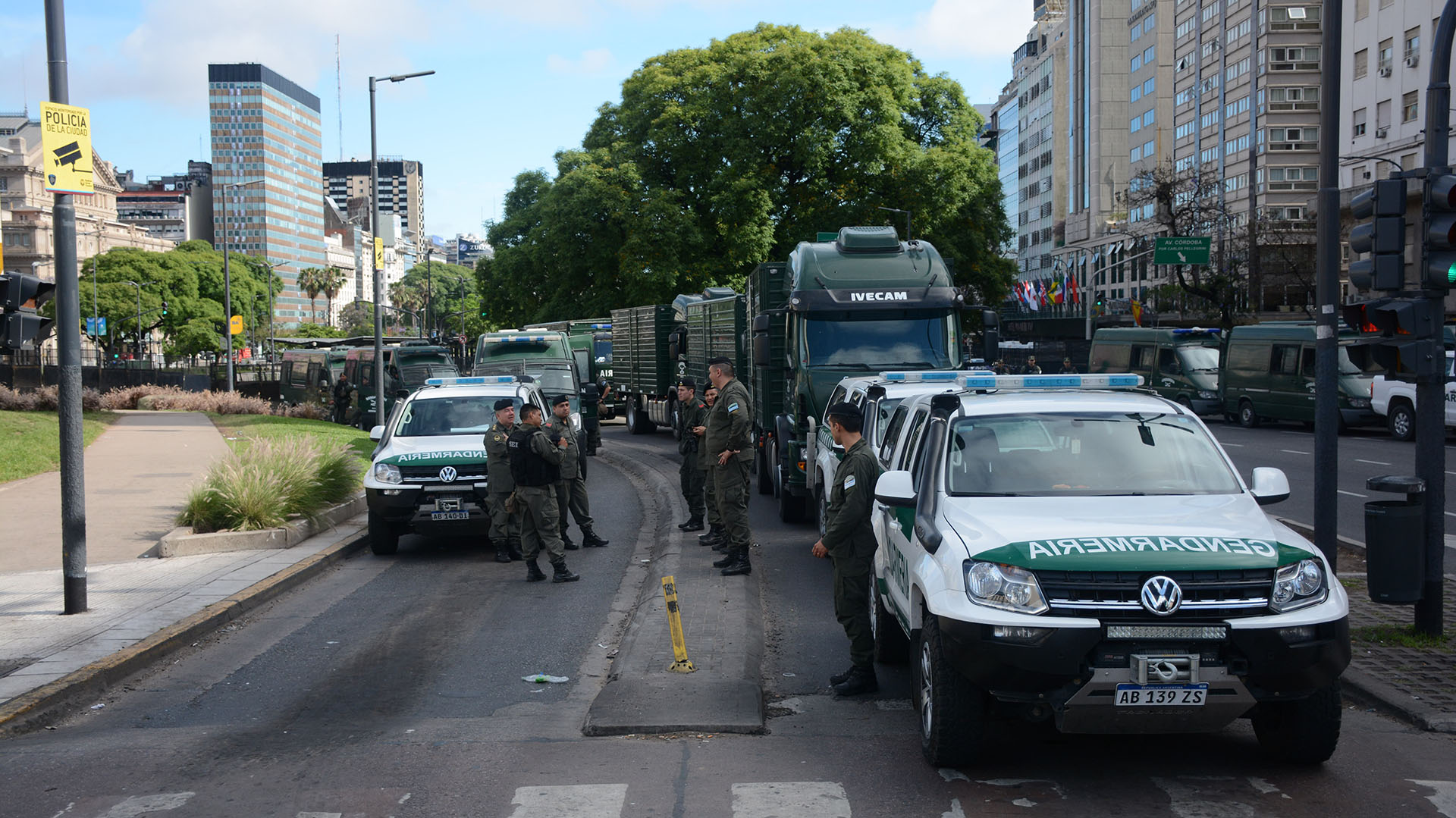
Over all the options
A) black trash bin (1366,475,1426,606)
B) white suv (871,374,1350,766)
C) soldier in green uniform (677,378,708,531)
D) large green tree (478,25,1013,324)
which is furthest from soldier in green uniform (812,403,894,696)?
large green tree (478,25,1013,324)

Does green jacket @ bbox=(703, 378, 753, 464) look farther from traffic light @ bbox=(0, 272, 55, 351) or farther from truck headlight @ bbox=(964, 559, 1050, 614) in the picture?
truck headlight @ bbox=(964, 559, 1050, 614)

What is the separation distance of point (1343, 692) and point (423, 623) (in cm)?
665

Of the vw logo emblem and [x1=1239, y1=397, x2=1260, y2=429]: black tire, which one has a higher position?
the vw logo emblem

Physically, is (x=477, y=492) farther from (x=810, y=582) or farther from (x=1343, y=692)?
(x=1343, y=692)

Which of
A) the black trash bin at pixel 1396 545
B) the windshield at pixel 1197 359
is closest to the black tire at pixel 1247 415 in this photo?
the windshield at pixel 1197 359

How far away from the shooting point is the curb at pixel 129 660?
278 inches

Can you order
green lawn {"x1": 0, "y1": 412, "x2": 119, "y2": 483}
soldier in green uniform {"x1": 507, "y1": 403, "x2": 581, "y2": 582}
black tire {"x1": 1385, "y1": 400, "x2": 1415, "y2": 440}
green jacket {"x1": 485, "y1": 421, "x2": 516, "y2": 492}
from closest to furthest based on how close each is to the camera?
soldier in green uniform {"x1": 507, "y1": 403, "x2": 581, "y2": 582} → green jacket {"x1": 485, "y1": 421, "x2": 516, "y2": 492} → green lawn {"x1": 0, "y1": 412, "x2": 119, "y2": 483} → black tire {"x1": 1385, "y1": 400, "x2": 1415, "y2": 440}

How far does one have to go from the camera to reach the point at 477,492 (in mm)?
13047

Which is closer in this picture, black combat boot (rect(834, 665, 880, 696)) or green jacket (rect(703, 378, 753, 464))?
black combat boot (rect(834, 665, 880, 696))

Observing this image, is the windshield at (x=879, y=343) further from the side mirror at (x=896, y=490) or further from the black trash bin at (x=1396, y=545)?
the side mirror at (x=896, y=490)

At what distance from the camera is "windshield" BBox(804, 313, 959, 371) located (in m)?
15.1

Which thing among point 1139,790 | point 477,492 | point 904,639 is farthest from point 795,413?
point 1139,790

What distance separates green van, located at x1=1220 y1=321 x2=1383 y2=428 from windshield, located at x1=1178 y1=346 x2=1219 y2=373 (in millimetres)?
1927

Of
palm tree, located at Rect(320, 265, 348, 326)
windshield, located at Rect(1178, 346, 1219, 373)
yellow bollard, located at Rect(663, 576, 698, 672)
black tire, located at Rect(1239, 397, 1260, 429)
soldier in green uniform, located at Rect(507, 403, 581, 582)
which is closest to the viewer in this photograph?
yellow bollard, located at Rect(663, 576, 698, 672)
